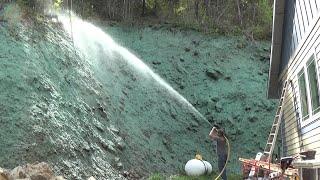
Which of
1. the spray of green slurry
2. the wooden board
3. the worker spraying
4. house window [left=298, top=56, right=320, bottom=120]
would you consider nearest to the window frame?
house window [left=298, top=56, right=320, bottom=120]

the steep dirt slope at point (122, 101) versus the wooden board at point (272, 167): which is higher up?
the steep dirt slope at point (122, 101)

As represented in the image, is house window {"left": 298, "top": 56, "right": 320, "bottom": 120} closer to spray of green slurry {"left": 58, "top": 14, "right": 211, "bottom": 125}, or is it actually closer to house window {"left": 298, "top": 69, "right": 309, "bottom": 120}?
house window {"left": 298, "top": 69, "right": 309, "bottom": 120}

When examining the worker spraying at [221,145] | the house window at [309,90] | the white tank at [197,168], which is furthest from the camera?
the white tank at [197,168]

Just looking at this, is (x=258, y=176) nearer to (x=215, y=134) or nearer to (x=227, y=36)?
(x=215, y=134)

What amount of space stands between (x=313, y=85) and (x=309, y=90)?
38 cm

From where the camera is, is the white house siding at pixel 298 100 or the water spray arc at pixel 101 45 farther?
the water spray arc at pixel 101 45

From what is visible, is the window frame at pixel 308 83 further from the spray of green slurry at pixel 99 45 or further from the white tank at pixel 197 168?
the spray of green slurry at pixel 99 45

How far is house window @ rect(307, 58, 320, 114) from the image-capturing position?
942 cm

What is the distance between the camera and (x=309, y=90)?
33.4 ft

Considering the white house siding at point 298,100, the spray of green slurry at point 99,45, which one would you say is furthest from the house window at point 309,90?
the spray of green slurry at point 99,45

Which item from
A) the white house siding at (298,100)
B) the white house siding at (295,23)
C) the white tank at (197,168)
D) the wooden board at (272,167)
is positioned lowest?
the white tank at (197,168)

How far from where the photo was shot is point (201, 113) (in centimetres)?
2164

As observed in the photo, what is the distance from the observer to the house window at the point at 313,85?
30.9ft

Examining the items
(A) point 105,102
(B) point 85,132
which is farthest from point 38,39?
(B) point 85,132
